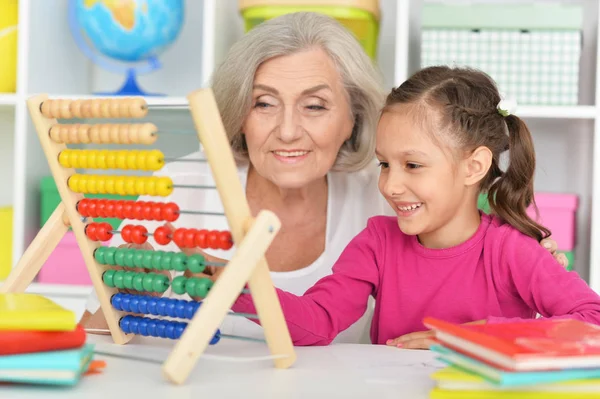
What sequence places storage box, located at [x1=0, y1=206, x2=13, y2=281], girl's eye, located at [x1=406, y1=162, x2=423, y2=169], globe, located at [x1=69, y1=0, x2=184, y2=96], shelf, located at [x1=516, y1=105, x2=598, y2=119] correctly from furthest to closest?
storage box, located at [x1=0, y1=206, x2=13, y2=281] < globe, located at [x1=69, y1=0, x2=184, y2=96] < shelf, located at [x1=516, y1=105, x2=598, y2=119] < girl's eye, located at [x1=406, y1=162, x2=423, y2=169]

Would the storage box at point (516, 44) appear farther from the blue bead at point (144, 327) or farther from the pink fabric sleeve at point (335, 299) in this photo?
the blue bead at point (144, 327)

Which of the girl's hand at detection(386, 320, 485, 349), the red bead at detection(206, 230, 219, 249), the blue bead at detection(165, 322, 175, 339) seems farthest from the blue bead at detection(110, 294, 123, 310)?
the girl's hand at detection(386, 320, 485, 349)

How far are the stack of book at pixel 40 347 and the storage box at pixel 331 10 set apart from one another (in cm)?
173

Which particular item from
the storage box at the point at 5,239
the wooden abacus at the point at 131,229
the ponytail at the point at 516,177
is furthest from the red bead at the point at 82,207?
the storage box at the point at 5,239

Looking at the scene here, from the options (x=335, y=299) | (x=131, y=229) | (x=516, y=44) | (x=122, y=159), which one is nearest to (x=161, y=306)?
(x=131, y=229)

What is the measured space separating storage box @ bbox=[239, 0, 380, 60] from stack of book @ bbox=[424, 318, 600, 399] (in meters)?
1.71

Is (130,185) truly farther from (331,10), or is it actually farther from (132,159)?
(331,10)

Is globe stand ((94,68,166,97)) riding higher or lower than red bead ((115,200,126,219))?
A: higher

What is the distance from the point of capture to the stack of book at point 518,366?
3.14 ft

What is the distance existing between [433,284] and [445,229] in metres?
0.11

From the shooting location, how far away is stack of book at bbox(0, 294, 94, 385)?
1021 millimetres

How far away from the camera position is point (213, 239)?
125 centimetres

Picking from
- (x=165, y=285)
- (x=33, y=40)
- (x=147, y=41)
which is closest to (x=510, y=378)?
(x=165, y=285)

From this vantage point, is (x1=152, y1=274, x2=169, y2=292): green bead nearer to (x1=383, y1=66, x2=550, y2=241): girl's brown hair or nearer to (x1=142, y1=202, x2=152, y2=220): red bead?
(x1=142, y1=202, x2=152, y2=220): red bead
